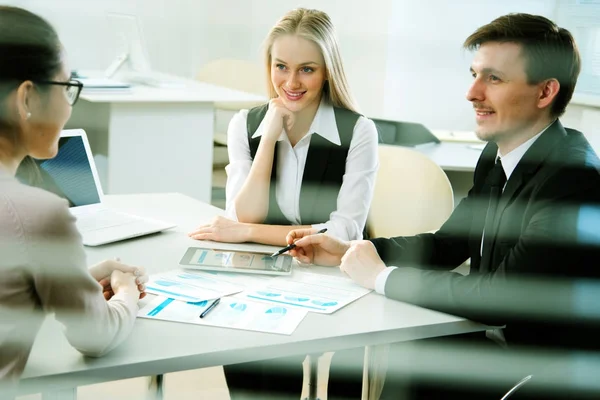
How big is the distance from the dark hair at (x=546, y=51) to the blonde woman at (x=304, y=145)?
49 cm

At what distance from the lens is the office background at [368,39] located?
350 cm

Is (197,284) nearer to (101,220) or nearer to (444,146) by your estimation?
(101,220)

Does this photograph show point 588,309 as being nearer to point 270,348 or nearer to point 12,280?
point 270,348

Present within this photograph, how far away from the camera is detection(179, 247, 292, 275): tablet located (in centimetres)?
134

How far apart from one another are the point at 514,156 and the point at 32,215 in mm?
867

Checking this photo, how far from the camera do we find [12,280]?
2.73 ft

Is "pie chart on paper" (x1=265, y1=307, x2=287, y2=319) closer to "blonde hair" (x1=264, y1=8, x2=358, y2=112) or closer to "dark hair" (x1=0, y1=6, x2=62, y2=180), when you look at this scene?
"dark hair" (x1=0, y1=6, x2=62, y2=180)

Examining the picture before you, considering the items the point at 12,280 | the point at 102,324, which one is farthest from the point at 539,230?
the point at 12,280

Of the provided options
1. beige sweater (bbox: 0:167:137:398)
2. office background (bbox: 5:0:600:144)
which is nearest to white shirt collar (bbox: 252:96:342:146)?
beige sweater (bbox: 0:167:137:398)

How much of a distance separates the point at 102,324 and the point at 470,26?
2909mm

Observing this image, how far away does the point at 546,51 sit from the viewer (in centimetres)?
134

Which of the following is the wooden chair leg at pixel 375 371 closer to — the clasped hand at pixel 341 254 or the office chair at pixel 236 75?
the clasped hand at pixel 341 254

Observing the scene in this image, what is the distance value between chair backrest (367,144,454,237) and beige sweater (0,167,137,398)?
106 centimetres

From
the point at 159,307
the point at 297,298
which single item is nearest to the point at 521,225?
the point at 297,298
